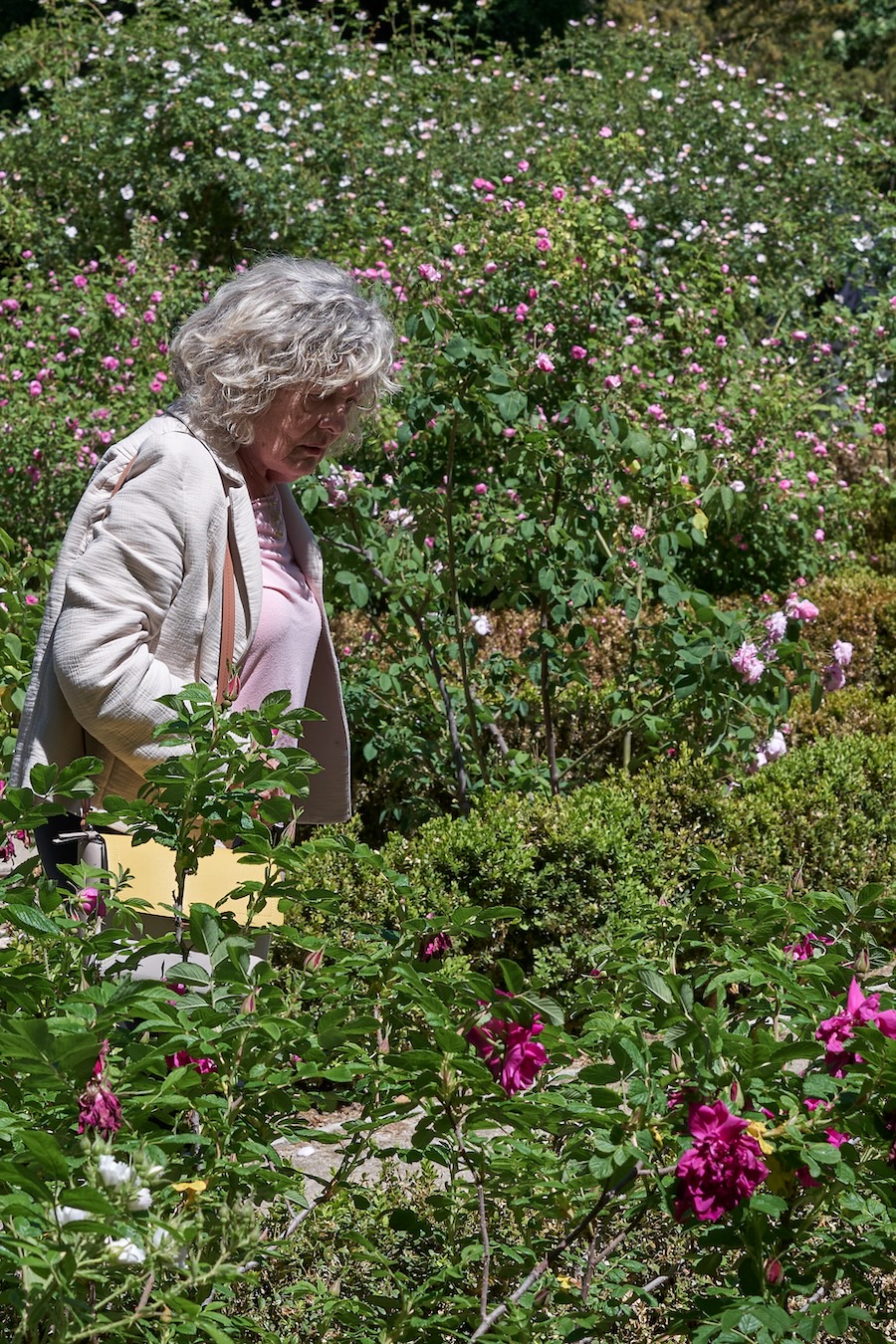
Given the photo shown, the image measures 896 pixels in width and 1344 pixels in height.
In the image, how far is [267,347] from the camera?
2078 mm

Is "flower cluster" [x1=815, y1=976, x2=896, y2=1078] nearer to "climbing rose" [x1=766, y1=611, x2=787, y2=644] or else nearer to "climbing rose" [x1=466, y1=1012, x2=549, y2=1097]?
"climbing rose" [x1=466, y1=1012, x2=549, y2=1097]

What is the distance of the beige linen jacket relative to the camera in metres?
1.94


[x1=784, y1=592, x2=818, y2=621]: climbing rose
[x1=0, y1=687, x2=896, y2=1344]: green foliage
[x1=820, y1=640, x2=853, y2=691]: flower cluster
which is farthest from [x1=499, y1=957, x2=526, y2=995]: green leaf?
[x1=820, y1=640, x2=853, y2=691]: flower cluster

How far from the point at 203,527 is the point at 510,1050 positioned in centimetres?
87

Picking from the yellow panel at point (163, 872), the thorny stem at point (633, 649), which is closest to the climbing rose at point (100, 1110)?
the yellow panel at point (163, 872)

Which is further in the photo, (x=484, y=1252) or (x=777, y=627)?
(x=777, y=627)

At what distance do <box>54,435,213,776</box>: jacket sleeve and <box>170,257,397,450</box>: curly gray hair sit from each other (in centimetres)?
12

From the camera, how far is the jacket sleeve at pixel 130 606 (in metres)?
1.93

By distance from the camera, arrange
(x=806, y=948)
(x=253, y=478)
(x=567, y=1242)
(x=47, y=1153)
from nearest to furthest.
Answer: (x=47, y=1153) < (x=567, y=1242) < (x=806, y=948) < (x=253, y=478)

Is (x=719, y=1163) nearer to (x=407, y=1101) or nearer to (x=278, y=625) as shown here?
(x=407, y=1101)

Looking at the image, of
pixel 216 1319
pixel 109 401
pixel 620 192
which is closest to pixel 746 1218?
pixel 216 1319

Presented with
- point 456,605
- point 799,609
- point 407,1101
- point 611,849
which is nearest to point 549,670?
point 456,605

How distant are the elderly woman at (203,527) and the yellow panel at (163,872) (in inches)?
3.8

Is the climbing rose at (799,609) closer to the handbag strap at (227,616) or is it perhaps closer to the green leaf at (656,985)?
Result: the handbag strap at (227,616)
